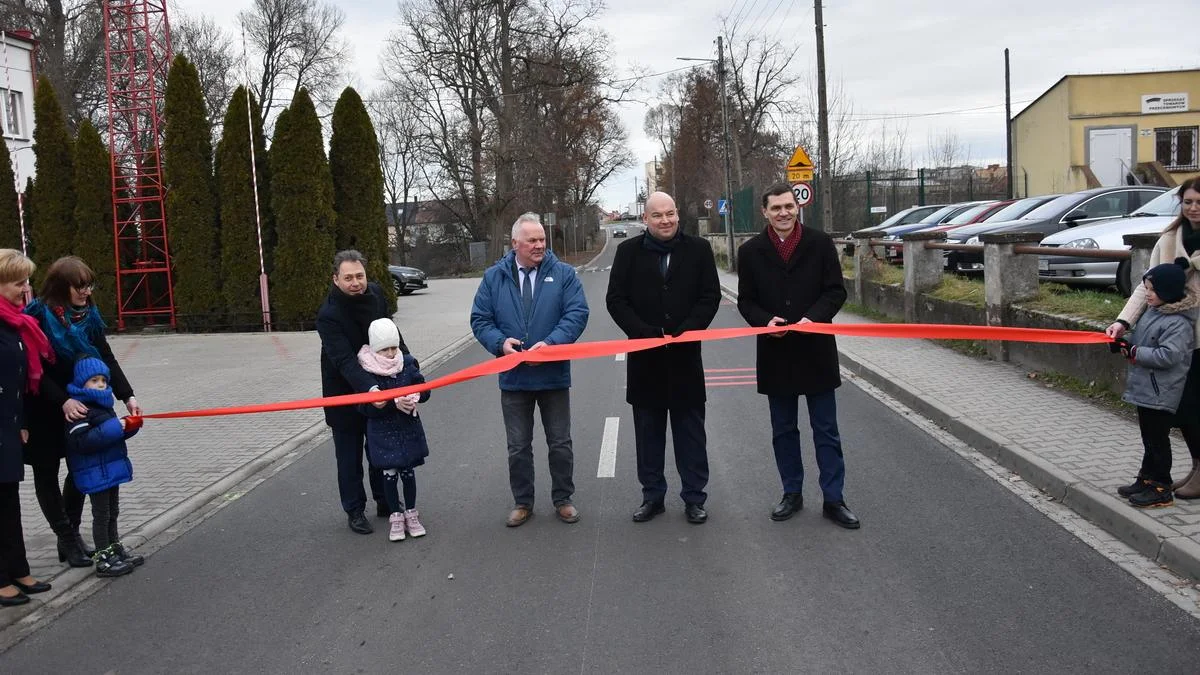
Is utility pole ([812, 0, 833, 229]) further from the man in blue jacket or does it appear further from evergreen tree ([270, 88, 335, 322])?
the man in blue jacket

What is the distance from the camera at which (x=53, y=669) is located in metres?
4.04

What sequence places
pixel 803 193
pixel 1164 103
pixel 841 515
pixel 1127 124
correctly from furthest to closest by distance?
pixel 1164 103 < pixel 1127 124 < pixel 803 193 < pixel 841 515

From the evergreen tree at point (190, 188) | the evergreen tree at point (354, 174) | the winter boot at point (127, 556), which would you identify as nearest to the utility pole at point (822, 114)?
the evergreen tree at point (354, 174)

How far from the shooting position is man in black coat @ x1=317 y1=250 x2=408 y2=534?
556 centimetres

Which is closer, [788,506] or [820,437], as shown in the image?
[820,437]

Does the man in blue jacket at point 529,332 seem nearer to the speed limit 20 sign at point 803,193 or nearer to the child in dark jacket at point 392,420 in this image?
the child in dark jacket at point 392,420

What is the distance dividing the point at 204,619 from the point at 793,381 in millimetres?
3409

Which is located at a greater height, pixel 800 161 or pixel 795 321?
pixel 800 161

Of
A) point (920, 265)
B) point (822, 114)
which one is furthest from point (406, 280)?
point (920, 265)

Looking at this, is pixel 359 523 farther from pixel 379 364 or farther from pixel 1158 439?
pixel 1158 439

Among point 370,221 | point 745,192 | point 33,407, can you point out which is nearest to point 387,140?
point 745,192

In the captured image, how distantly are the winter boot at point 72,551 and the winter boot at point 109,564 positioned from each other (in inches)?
5.4

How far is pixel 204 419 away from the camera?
1011 centimetres

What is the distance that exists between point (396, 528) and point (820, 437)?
2.61 meters
